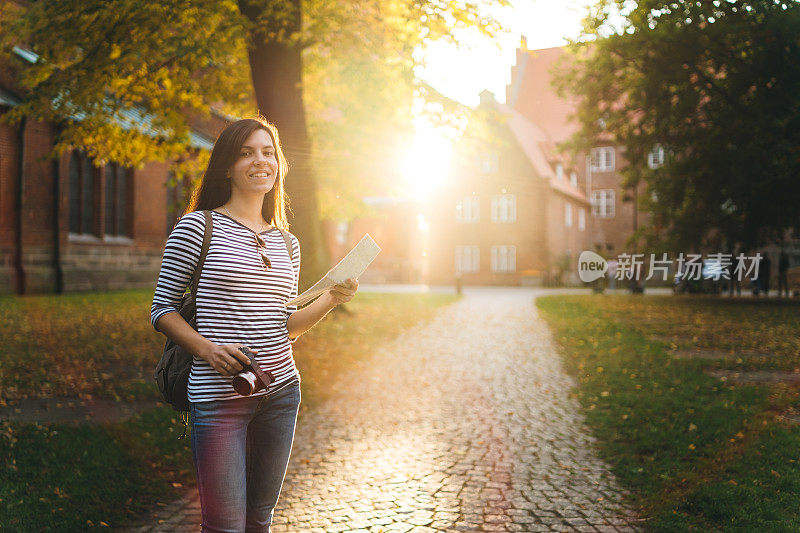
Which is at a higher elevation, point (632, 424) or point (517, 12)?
point (517, 12)

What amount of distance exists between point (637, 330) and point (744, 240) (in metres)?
2.81

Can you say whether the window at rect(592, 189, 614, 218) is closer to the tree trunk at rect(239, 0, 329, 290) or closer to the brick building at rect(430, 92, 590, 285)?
the brick building at rect(430, 92, 590, 285)

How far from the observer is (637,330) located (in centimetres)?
1533

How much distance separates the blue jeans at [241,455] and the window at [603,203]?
45627mm

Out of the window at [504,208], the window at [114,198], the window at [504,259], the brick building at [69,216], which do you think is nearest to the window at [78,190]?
the brick building at [69,216]

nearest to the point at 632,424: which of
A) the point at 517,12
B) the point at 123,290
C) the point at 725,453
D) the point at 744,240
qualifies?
the point at 725,453

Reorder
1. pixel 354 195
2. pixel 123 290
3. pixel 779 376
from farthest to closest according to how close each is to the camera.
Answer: pixel 123 290, pixel 354 195, pixel 779 376

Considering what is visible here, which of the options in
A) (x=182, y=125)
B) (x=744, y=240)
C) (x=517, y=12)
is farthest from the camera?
(x=744, y=240)

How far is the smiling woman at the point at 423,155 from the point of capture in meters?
14.1

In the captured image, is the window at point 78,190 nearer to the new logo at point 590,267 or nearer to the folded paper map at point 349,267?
the new logo at point 590,267

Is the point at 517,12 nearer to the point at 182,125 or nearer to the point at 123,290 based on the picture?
the point at 182,125

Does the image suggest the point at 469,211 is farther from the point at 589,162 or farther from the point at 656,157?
the point at 656,157

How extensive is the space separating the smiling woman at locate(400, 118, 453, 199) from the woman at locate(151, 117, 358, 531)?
11410mm

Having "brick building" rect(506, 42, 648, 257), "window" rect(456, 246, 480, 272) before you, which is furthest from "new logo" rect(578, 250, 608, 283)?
"window" rect(456, 246, 480, 272)
